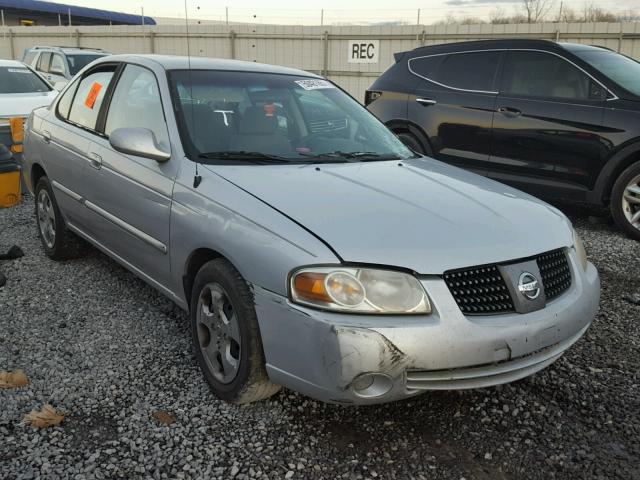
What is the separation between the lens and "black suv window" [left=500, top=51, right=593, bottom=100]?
6160 millimetres

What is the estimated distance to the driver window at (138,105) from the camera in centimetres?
349

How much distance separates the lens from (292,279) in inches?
96.3

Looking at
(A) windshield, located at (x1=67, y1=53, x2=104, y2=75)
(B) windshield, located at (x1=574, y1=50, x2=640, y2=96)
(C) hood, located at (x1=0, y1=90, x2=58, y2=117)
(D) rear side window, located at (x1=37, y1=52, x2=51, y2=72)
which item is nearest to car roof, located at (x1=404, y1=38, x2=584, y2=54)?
(B) windshield, located at (x1=574, y1=50, x2=640, y2=96)

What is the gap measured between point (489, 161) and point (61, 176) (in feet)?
13.6

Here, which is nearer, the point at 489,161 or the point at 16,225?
the point at 16,225

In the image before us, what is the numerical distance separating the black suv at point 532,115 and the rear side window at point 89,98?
3.71 meters

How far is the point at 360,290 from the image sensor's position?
239 cm

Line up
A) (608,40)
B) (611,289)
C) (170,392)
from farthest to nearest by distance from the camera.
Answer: (608,40)
(611,289)
(170,392)

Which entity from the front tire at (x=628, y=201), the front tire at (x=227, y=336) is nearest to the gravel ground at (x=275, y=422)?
the front tire at (x=227, y=336)

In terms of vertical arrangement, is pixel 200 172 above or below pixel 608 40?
below

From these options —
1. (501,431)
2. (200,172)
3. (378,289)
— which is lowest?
(501,431)

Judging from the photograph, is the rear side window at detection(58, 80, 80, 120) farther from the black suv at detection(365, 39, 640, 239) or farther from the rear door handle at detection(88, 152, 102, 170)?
the black suv at detection(365, 39, 640, 239)

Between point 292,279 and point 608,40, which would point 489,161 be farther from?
point 608,40

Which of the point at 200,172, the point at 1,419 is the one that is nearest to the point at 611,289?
the point at 200,172
